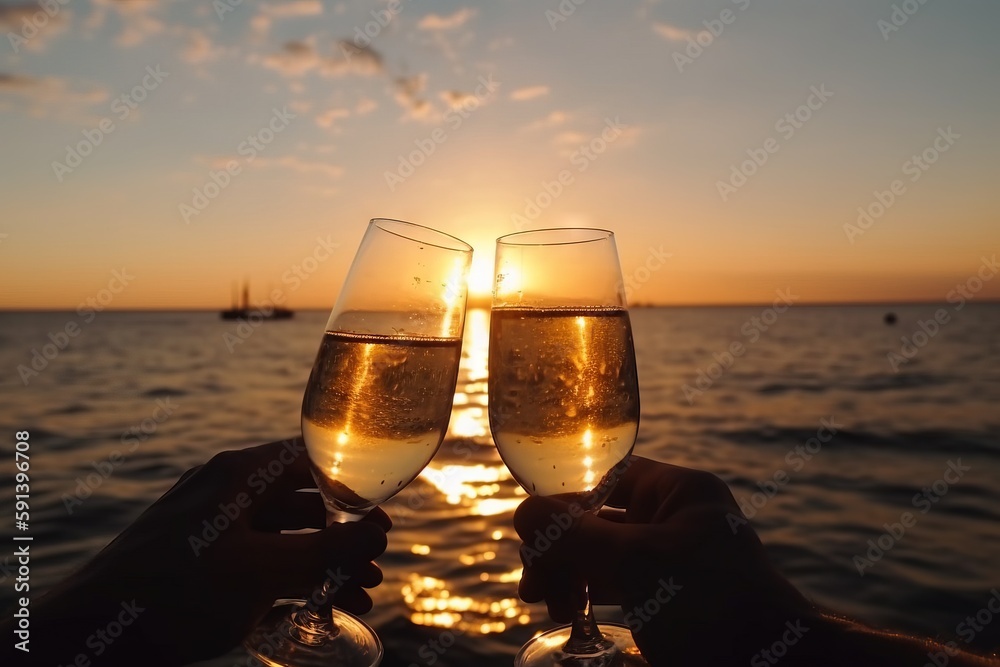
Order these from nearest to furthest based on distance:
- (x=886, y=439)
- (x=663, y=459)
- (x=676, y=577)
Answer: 1. (x=676, y=577)
2. (x=663, y=459)
3. (x=886, y=439)

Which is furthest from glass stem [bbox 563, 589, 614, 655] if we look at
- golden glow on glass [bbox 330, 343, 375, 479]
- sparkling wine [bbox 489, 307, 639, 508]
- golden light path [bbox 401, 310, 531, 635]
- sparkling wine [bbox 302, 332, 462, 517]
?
golden light path [bbox 401, 310, 531, 635]

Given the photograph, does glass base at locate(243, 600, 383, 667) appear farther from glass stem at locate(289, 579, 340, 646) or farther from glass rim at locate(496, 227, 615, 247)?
glass rim at locate(496, 227, 615, 247)

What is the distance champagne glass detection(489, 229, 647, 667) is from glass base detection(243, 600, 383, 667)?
0.43 m

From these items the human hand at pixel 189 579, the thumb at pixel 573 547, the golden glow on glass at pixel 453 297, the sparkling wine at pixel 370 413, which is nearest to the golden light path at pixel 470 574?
the golden glow on glass at pixel 453 297

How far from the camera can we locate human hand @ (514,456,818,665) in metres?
1.65

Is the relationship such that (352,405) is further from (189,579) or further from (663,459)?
(663,459)

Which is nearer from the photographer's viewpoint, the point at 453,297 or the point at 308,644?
the point at 308,644

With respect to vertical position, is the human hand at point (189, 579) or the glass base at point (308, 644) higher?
the human hand at point (189, 579)

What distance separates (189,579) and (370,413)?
1.93 feet

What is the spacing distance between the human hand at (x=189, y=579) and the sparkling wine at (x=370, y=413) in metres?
0.16

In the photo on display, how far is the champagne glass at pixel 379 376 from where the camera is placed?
6.19 feet

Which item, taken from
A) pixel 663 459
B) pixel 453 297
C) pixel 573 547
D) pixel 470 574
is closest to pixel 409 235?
pixel 453 297

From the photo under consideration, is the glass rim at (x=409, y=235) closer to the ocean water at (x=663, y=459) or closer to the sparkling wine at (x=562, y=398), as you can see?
the sparkling wine at (x=562, y=398)

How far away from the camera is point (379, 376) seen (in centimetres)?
189
